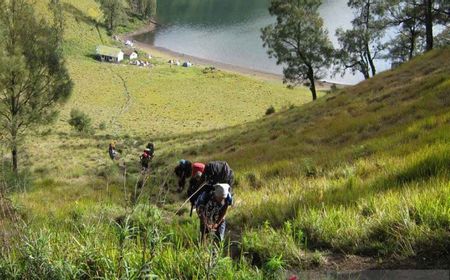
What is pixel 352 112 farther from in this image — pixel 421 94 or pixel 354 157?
pixel 354 157

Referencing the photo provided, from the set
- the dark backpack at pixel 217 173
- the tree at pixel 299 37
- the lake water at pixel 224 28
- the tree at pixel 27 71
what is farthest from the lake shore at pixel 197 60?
the dark backpack at pixel 217 173

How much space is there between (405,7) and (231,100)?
3251cm

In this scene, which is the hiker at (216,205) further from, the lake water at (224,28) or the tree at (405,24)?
the lake water at (224,28)

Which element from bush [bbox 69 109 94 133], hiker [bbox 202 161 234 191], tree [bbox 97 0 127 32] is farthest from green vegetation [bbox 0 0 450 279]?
tree [bbox 97 0 127 32]

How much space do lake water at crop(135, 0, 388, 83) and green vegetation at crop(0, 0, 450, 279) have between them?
53.0 m

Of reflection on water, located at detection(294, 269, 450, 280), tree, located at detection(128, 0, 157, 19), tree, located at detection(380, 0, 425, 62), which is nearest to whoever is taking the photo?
reflection on water, located at detection(294, 269, 450, 280)

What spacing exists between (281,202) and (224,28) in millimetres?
100447

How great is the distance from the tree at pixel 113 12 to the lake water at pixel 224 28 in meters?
6.08

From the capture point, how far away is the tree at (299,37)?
37.8 meters

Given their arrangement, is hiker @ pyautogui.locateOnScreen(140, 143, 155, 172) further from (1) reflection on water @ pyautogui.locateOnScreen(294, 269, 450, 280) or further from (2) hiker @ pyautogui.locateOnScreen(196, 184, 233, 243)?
(1) reflection on water @ pyautogui.locateOnScreen(294, 269, 450, 280)

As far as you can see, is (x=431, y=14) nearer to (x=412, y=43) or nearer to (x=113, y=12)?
(x=412, y=43)

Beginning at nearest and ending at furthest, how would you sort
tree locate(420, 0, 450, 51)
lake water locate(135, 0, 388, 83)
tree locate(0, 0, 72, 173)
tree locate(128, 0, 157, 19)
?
tree locate(0, 0, 72, 173) → tree locate(420, 0, 450, 51) → lake water locate(135, 0, 388, 83) → tree locate(128, 0, 157, 19)

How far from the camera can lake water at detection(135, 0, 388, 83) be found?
88.3 m

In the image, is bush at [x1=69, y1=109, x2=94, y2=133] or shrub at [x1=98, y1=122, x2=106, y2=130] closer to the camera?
bush at [x1=69, y1=109, x2=94, y2=133]
